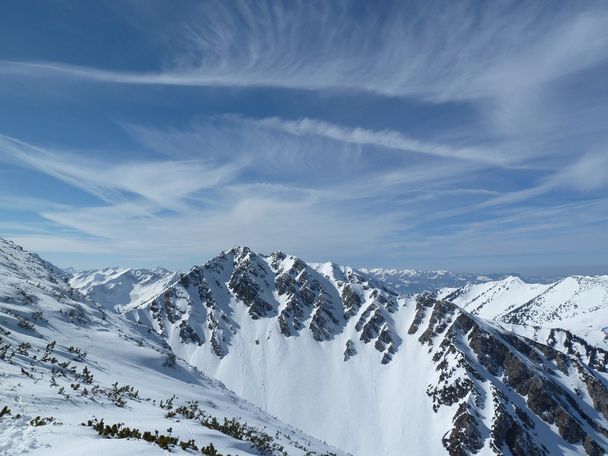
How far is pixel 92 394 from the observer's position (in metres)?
21.5

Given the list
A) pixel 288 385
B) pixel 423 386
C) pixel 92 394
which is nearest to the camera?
pixel 92 394

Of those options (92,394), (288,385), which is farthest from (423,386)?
(92,394)

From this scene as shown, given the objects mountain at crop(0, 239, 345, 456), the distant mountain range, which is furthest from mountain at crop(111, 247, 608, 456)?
mountain at crop(0, 239, 345, 456)

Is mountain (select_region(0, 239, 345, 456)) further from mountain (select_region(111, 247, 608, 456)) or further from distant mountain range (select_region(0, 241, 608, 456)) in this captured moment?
mountain (select_region(111, 247, 608, 456))

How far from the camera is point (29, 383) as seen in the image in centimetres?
1941

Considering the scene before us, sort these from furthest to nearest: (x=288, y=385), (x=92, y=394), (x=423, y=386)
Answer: (x=288, y=385) < (x=423, y=386) < (x=92, y=394)

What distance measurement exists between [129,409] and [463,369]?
153 m

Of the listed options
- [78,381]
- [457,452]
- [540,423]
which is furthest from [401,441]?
[78,381]

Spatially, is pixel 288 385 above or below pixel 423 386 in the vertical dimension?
below

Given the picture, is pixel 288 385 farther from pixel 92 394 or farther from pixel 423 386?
pixel 92 394

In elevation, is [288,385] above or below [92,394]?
below

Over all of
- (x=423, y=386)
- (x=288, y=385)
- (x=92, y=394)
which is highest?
(x=92, y=394)

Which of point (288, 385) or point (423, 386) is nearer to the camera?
point (423, 386)

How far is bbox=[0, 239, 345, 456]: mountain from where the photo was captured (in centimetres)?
1341
